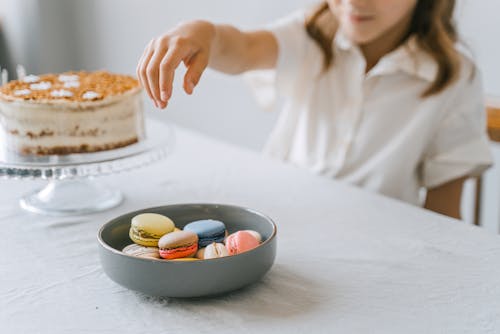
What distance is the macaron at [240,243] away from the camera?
0.69 meters

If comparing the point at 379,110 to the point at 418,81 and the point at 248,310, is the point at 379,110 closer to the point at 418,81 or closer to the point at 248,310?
the point at 418,81

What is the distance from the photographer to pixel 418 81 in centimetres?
136

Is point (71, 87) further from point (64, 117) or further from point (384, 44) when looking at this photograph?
point (384, 44)

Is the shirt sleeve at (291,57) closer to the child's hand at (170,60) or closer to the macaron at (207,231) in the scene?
the child's hand at (170,60)

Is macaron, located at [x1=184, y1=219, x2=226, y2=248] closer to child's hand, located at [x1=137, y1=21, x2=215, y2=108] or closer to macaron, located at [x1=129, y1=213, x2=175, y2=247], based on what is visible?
macaron, located at [x1=129, y1=213, x2=175, y2=247]

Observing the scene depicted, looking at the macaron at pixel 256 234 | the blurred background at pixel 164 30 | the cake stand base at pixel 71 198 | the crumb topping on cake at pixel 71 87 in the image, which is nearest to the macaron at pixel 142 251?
the macaron at pixel 256 234

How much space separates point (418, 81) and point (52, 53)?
2178 mm

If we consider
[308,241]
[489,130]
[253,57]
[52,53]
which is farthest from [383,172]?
[52,53]

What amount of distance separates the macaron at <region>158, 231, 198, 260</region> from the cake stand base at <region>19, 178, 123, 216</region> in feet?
1.05

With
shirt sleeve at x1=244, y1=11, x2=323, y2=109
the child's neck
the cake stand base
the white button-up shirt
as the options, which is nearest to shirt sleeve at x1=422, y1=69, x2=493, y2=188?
the white button-up shirt

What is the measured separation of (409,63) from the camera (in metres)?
1.33

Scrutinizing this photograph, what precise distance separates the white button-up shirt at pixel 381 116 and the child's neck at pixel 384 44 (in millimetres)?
46

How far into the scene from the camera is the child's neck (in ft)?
4.62

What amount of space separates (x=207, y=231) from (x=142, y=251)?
2.9 inches
